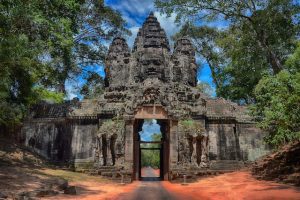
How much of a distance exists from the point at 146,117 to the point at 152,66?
230 inches

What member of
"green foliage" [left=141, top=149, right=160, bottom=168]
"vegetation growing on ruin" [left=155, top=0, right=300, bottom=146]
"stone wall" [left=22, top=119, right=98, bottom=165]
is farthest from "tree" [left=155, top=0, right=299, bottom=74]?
"green foliage" [left=141, top=149, right=160, bottom=168]

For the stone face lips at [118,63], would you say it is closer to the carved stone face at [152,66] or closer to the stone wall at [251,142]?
the carved stone face at [152,66]

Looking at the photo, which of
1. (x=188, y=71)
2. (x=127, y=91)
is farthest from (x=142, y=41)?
(x=127, y=91)

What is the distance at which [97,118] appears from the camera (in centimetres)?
2270

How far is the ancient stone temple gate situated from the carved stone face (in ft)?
0.24

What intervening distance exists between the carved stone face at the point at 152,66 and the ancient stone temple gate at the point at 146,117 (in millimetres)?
74

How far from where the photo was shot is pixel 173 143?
68.4 feet

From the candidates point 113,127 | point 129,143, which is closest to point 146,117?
point 129,143

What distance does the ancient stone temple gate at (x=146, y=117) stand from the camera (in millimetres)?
20906

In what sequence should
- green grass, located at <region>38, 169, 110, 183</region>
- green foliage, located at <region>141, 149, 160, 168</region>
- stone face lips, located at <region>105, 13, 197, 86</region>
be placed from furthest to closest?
green foliage, located at <region>141, 149, 160, 168</region>, stone face lips, located at <region>105, 13, 197, 86</region>, green grass, located at <region>38, 169, 110, 183</region>

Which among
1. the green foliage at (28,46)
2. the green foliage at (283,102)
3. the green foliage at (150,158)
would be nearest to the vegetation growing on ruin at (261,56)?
the green foliage at (283,102)

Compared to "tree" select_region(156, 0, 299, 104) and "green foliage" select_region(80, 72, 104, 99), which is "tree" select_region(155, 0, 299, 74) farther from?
"green foliage" select_region(80, 72, 104, 99)

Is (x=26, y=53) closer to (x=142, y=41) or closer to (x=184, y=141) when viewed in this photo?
(x=184, y=141)

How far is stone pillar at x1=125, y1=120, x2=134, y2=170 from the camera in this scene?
66.7 ft
